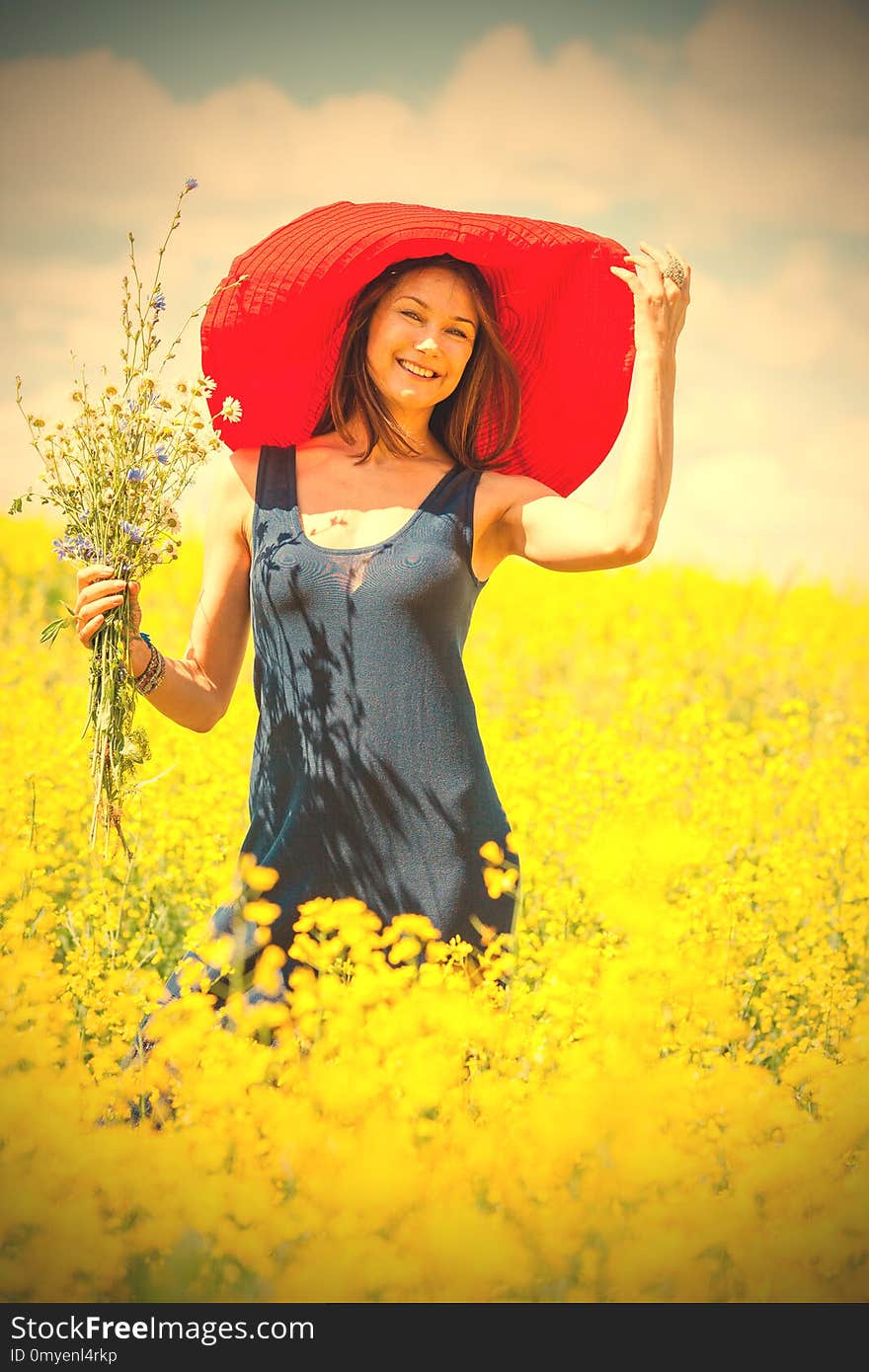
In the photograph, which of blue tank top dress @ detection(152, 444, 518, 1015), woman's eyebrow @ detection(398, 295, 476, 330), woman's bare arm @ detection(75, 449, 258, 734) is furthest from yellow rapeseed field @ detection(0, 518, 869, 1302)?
woman's eyebrow @ detection(398, 295, 476, 330)

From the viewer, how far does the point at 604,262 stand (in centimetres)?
237

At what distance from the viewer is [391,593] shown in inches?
85.4

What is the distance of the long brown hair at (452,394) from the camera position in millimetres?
2352

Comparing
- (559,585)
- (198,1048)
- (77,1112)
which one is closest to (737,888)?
(198,1048)

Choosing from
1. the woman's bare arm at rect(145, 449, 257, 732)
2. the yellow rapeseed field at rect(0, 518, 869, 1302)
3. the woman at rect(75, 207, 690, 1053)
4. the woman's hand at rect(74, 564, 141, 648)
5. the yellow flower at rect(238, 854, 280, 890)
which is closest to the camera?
the yellow rapeseed field at rect(0, 518, 869, 1302)

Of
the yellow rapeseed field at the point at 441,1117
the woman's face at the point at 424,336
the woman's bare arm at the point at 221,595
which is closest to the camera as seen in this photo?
the yellow rapeseed field at the point at 441,1117

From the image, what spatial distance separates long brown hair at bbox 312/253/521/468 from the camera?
235 centimetres

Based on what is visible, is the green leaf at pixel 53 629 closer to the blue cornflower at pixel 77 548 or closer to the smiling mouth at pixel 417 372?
the blue cornflower at pixel 77 548

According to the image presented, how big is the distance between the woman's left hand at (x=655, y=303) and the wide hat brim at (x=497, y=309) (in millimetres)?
253

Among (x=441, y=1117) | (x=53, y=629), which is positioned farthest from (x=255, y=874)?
(x=53, y=629)

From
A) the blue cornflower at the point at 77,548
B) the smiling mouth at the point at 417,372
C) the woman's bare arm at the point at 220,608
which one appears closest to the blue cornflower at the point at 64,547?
the blue cornflower at the point at 77,548

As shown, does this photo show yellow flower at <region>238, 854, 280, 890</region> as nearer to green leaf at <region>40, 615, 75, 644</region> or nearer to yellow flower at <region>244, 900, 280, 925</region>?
yellow flower at <region>244, 900, 280, 925</region>

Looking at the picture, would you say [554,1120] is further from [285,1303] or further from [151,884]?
[151,884]

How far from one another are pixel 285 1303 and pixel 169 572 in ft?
26.5
